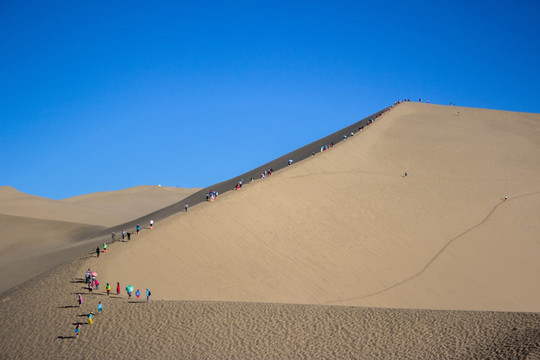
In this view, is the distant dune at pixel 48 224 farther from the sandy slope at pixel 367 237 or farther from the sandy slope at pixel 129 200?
the sandy slope at pixel 367 237

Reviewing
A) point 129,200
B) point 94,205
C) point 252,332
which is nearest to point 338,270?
point 252,332

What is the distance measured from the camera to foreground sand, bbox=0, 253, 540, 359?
15.8 meters

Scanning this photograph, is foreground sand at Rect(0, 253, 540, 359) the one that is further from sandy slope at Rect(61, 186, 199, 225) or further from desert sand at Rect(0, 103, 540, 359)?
sandy slope at Rect(61, 186, 199, 225)


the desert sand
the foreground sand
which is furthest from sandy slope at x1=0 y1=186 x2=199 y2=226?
the foreground sand

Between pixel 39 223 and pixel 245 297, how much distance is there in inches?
1228

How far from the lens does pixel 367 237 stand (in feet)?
105

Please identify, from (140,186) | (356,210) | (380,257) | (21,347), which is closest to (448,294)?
(380,257)

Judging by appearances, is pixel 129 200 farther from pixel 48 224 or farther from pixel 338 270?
pixel 338 270

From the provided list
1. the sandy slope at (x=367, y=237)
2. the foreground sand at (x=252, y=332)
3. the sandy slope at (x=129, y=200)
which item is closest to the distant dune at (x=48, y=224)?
the sandy slope at (x=129, y=200)

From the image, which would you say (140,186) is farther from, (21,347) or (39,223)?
(21,347)

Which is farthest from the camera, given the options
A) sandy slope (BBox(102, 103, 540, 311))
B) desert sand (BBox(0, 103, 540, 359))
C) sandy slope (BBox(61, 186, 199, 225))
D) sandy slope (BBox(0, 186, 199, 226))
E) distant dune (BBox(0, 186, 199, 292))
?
sandy slope (BBox(61, 186, 199, 225))

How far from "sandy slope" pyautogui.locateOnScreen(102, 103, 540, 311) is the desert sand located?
10 cm

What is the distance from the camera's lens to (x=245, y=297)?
2422cm

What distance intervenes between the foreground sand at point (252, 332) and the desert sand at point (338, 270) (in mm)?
65
